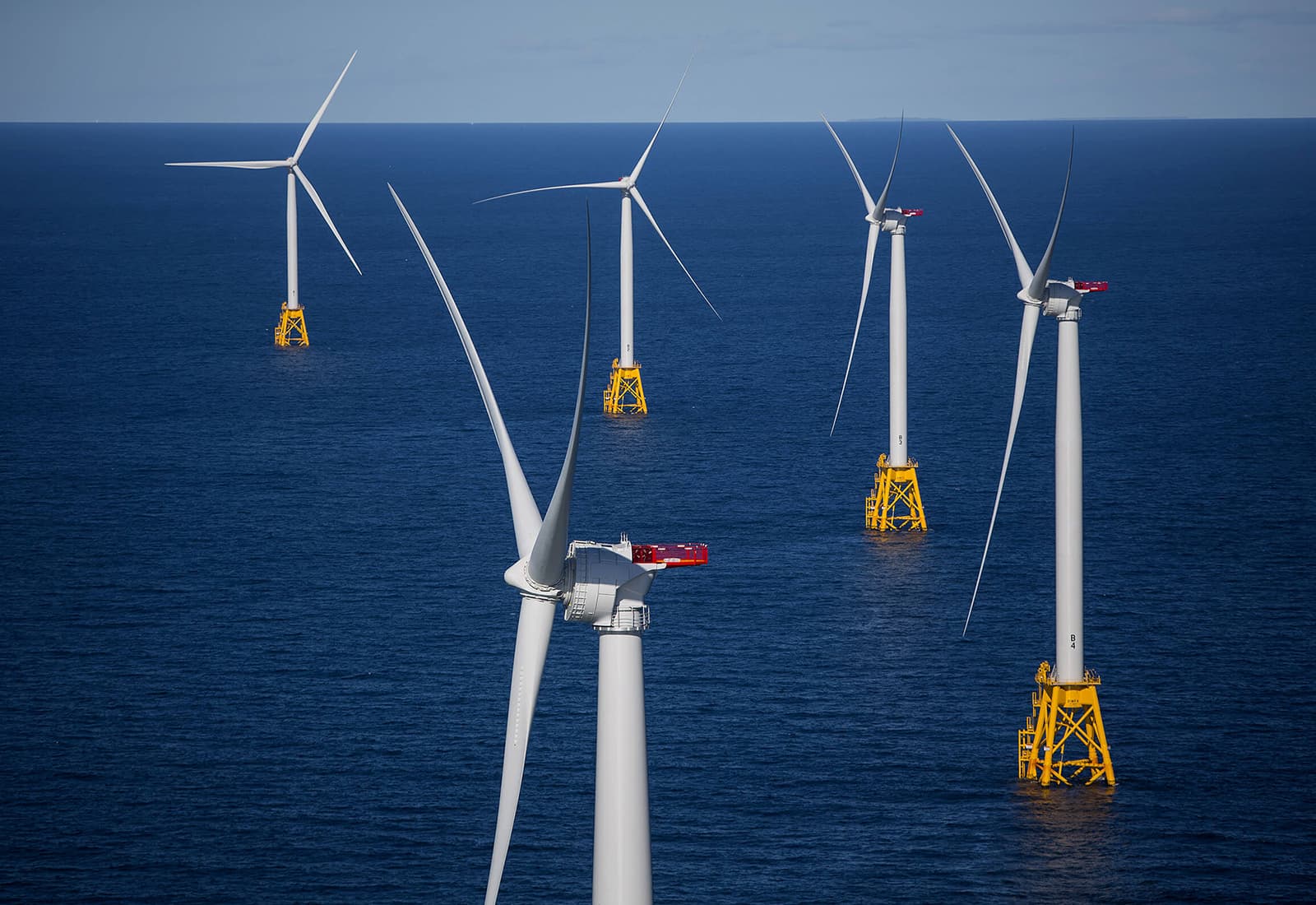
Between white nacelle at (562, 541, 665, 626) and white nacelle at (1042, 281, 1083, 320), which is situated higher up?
white nacelle at (1042, 281, 1083, 320)

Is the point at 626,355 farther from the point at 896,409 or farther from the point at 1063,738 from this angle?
the point at 1063,738

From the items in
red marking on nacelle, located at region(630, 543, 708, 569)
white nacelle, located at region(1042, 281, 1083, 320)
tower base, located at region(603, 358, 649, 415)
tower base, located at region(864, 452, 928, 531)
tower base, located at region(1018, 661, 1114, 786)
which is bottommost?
tower base, located at region(1018, 661, 1114, 786)

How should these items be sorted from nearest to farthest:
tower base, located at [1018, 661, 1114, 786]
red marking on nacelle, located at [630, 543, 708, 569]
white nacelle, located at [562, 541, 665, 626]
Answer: white nacelle, located at [562, 541, 665, 626] < red marking on nacelle, located at [630, 543, 708, 569] < tower base, located at [1018, 661, 1114, 786]

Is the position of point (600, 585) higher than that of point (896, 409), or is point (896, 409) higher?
point (896, 409)

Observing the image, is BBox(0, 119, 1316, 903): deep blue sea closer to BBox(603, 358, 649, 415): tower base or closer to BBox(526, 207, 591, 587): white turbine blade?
BBox(603, 358, 649, 415): tower base

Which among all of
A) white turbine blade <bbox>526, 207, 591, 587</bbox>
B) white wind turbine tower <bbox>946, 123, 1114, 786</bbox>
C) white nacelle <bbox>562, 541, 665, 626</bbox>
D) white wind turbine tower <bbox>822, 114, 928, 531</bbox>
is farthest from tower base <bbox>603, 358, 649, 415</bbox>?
white turbine blade <bbox>526, 207, 591, 587</bbox>

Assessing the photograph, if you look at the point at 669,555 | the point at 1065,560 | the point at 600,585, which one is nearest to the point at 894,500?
the point at 1065,560

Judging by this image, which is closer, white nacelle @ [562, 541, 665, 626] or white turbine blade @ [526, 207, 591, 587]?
white turbine blade @ [526, 207, 591, 587]

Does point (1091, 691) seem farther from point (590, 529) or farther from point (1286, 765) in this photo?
point (590, 529)

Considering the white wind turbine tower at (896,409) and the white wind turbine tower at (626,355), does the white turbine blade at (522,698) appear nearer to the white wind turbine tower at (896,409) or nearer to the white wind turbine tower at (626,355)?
the white wind turbine tower at (896,409)
